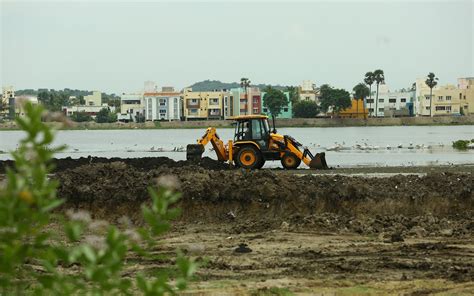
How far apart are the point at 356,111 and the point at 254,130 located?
12492 centimetres

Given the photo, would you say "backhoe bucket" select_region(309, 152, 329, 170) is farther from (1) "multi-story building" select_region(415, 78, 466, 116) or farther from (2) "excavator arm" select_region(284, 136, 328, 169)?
(1) "multi-story building" select_region(415, 78, 466, 116)

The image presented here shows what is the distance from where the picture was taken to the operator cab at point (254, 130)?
1250 inches

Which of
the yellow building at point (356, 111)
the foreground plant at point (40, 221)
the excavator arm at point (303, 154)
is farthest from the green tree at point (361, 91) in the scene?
the foreground plant at point (40, 221)

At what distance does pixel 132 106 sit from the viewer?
172875mm

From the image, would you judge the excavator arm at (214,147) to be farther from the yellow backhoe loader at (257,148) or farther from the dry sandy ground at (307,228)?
the dry sandy ground at (307,228)

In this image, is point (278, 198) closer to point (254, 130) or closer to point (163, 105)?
point (254, 130)

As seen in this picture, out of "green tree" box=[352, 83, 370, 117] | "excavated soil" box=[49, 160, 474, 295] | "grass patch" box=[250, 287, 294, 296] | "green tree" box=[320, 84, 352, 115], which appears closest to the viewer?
"grass patch" box=[250, 287, 294, 296]

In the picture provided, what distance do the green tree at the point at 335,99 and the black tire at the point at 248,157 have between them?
112 metres

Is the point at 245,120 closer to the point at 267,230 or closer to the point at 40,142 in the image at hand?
the point at 267,230

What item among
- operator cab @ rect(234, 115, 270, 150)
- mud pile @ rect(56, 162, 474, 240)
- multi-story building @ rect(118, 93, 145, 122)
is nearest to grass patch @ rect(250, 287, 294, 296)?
mud pile @ rect(56, 162, 474, 240)

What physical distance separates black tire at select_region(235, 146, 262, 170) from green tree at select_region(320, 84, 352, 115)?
112 m

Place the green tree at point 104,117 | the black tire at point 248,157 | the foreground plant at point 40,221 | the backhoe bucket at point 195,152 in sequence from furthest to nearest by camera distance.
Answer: the green tree at point 104,117, the backhoe bucket at point 195,152, the black tire at point 248,157, the foreground plant at point 40,221

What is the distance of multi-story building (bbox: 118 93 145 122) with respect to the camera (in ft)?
543

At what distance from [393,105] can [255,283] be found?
512 feet
